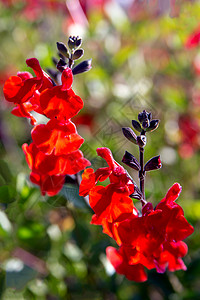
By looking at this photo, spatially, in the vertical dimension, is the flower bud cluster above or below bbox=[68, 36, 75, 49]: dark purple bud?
below

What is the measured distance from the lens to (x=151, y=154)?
4.09 ft

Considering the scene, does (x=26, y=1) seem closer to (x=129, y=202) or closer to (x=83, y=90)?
(x=83, y=90)

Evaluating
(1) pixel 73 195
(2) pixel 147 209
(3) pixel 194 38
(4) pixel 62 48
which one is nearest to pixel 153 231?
(2) pixel 147 209

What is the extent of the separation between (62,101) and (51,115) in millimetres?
32

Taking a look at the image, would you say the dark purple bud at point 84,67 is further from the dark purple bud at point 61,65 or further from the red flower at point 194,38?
the red flower at point 194,38

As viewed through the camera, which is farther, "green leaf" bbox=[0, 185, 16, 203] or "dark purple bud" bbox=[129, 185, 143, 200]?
"green leaf" bbox=[0, 185, 16, 203]

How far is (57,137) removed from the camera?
2.23 feet

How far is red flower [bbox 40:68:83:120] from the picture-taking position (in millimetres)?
649

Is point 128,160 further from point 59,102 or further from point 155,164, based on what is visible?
point 59,102

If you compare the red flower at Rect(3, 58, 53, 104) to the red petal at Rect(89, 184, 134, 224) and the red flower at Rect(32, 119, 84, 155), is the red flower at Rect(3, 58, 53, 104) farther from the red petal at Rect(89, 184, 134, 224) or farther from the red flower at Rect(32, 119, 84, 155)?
the red petal at Rect(89, 184, 134, 224)

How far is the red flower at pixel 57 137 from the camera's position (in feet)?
2.19

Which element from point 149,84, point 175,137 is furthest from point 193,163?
point 149,84

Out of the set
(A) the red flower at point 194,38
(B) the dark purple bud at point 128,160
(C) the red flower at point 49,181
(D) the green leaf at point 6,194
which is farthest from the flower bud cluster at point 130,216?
(A) the red flower at point 194,38

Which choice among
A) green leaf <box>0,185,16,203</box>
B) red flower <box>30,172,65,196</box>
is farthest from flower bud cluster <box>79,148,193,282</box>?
green leaf <box>0,185,16,203</box>
